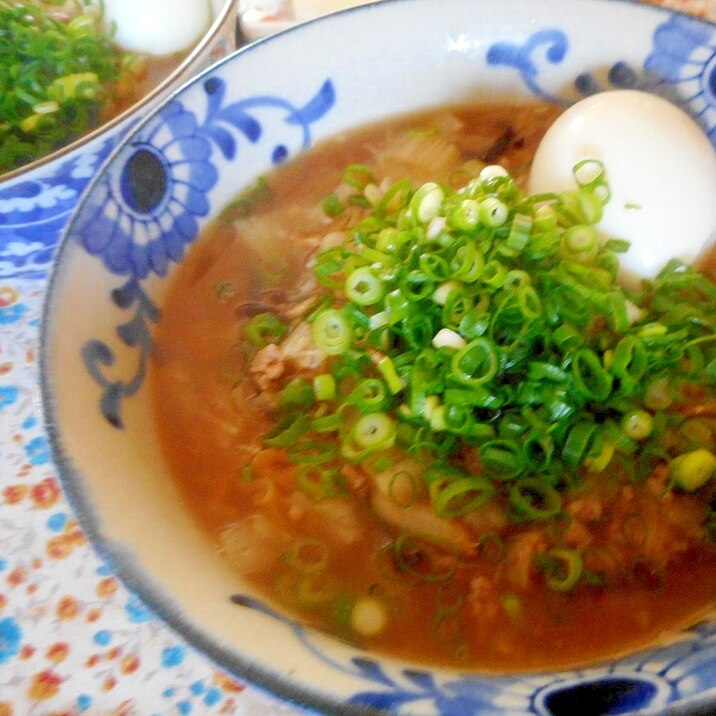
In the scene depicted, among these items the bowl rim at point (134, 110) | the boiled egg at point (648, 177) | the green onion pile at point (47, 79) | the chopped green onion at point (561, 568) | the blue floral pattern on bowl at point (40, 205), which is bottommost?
the chopped green onion at point (561, 568)

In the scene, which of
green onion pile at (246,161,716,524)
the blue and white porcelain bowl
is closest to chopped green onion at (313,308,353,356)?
green onion pile at (246,161,716,524)

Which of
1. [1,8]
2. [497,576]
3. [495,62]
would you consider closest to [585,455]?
[497,576]

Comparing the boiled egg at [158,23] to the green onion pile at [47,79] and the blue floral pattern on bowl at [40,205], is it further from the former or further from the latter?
the blue floral pattern on bowl at [40,205]

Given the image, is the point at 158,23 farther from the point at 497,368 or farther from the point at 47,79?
the point at 497,368

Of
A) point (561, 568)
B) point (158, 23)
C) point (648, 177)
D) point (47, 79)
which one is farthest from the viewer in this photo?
point (158, 23)

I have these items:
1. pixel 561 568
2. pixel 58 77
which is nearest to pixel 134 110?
pixel 58 77

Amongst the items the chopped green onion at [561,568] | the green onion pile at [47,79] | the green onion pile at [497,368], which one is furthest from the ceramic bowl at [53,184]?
the chopped green onion at [561,568]

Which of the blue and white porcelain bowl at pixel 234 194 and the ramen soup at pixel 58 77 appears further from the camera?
the ramen soup at pixel 58 77
